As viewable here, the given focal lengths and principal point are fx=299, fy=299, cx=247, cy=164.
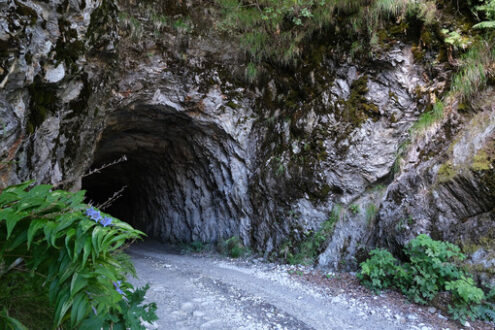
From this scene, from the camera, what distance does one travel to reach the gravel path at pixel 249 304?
3482 mm

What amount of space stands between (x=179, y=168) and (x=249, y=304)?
22.2 ft

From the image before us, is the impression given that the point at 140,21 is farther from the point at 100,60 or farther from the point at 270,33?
the point at 270,33

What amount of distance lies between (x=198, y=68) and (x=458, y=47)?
564 cm

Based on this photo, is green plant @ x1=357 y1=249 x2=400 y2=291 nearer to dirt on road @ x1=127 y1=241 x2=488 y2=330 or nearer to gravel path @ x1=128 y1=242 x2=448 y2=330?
dirt on road @ x1=127 y1=241 x2=488 y2=330

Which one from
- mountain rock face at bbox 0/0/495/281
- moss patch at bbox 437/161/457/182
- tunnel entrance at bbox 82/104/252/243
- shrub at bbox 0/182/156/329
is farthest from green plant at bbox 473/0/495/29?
shrub at bbox 0/182/156/329

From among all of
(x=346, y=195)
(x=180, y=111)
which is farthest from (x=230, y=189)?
(x=346, y=195)

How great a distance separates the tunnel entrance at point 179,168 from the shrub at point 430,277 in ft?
13.3

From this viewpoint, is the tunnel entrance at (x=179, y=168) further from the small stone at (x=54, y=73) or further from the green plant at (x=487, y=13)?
the green plant at (x=487, y=13)

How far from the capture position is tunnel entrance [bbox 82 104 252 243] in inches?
321

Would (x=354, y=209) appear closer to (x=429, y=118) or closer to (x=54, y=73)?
(x=429, y=118)

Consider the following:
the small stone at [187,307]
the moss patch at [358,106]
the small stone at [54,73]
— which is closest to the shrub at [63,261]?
the small stone at [187,307]

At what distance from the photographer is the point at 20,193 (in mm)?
1634

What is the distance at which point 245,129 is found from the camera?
8.11 meters

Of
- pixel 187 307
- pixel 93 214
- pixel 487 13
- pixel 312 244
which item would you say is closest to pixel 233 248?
pixel 312 244
